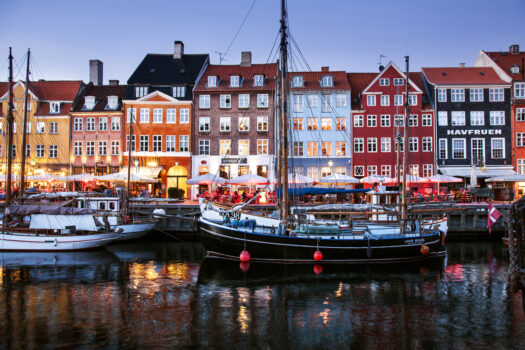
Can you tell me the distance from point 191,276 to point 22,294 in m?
6.83

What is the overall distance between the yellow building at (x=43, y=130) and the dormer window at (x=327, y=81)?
26525mm

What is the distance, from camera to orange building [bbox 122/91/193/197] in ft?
146

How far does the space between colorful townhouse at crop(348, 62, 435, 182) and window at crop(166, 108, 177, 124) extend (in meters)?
18.4

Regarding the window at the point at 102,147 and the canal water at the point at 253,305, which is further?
the window at the point at 102,147

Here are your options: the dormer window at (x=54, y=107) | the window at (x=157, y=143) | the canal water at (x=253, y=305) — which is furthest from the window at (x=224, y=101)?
the canal water at (x=253, y=305)

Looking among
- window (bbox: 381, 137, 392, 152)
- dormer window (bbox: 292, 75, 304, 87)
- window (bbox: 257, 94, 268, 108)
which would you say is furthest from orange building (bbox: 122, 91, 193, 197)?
window (bbox: 381, 137, 392, 152)

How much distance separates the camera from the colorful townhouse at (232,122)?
44.8m

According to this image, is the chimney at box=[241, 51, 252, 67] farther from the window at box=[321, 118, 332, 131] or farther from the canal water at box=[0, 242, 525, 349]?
the canal water at box=[0, 242, 525, 349]

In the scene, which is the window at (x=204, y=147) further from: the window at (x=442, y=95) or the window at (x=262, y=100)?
the window at (x=442, y=95)

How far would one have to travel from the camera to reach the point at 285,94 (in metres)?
22.5

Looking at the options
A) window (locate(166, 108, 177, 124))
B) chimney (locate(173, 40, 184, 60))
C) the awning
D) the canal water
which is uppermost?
chimney (locate(173, 40, 184, 60))

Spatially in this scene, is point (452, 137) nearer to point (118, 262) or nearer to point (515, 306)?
point (515, 306)

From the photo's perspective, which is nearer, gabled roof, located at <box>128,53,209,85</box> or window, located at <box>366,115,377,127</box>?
window, located at <box>366,115,377,127</box>

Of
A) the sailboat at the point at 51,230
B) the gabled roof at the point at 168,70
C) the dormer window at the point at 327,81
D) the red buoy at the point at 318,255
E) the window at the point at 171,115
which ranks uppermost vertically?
the gabled roof at the point at 168,70
